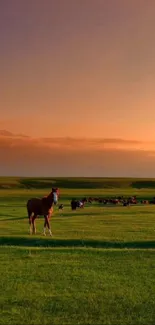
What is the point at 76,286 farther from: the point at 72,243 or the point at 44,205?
the point at 44,205

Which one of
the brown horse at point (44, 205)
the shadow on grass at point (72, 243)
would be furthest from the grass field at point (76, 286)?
the brown horse at point (44, 205)

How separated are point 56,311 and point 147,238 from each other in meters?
17.2

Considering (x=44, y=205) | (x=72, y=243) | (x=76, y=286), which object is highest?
(x=44, y=205)

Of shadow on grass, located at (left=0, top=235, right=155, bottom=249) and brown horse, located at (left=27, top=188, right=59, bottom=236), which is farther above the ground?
brown horse, located at (left=27, top=188, right=59, bottom=236)

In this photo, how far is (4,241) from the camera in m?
27.6

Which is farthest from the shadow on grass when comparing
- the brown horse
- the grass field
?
the grass field

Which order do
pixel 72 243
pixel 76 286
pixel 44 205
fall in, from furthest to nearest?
pixel 44 205 → pixel 72 243 → pixel 76 286

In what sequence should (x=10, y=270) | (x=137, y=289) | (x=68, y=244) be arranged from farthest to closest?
(x=68, y=244) < (x=10, y=270) < (x=137, y=289)

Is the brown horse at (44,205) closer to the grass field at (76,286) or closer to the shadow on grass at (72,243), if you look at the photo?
the shadow on grass at (72,243)

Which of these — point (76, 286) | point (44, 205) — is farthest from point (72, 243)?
point (76, 286)

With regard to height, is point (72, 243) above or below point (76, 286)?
below

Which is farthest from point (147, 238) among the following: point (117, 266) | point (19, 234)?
point (117, 266)

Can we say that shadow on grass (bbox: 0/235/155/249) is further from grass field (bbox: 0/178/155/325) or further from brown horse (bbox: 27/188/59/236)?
grass field (bbox: 0/178/155/325)

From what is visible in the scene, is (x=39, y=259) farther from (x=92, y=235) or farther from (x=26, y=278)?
(x=92, y=235)
